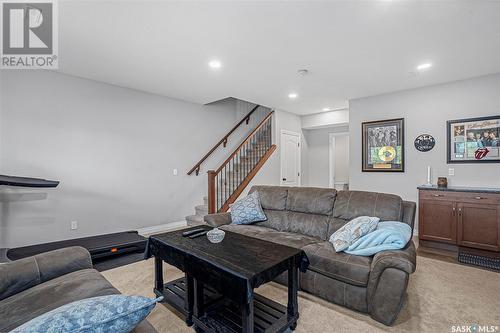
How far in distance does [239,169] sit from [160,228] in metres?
2.23

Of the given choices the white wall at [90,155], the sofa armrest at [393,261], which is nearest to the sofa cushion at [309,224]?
the sofa armrest at [393,261]

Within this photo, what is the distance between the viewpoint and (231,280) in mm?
1597

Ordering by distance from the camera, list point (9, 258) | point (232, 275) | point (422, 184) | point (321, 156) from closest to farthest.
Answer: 1. point (232, 275)
2. point (9, 258)
3. point (422, 184)
4. point (321, 156)

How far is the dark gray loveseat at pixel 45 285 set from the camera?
49.5 inches

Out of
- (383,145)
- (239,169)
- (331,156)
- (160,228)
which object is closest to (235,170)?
(239,169)

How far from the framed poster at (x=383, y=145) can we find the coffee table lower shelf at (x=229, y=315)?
370 cm

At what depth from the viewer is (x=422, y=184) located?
4273 millimetres

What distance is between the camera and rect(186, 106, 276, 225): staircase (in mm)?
4767

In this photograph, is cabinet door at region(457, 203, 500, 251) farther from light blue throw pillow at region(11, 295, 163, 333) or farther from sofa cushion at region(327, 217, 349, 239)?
light blue throw pillow at region(11, 295, 163, 333)

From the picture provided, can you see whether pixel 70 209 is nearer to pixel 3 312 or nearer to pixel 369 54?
pixel 3 312

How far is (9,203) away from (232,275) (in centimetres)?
358

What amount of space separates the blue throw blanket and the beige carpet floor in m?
0.53

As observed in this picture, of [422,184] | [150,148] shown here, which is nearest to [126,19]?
[150,148]

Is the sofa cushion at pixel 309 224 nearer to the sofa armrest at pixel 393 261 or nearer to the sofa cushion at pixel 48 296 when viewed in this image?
the sofa armrest at pixel 393 261
